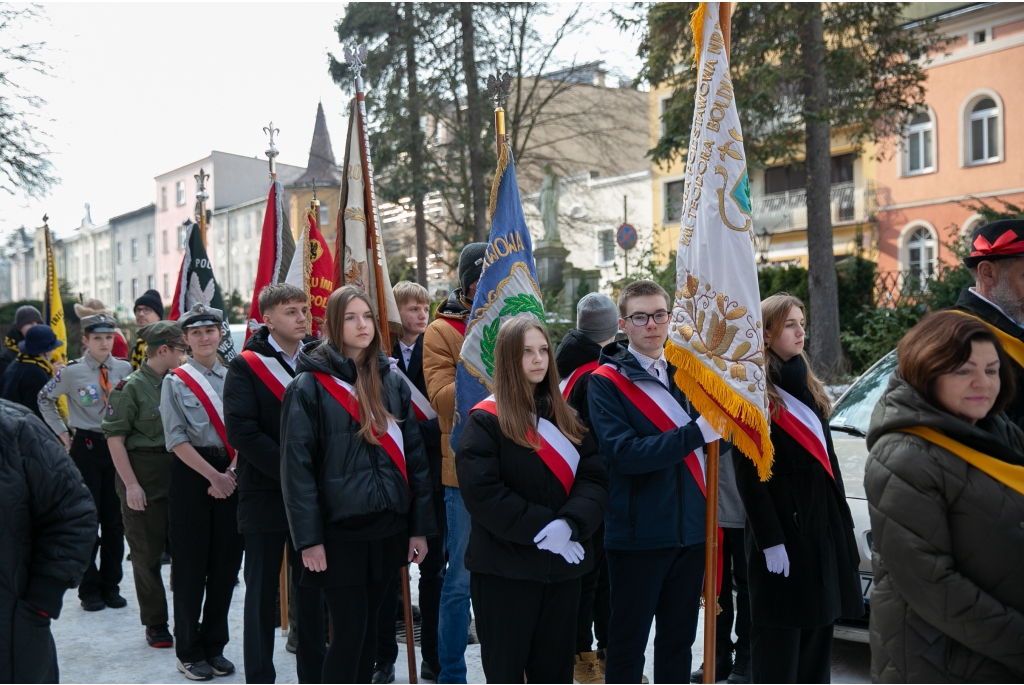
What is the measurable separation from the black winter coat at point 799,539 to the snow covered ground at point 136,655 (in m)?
1.12

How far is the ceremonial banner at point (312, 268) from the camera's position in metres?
6.86

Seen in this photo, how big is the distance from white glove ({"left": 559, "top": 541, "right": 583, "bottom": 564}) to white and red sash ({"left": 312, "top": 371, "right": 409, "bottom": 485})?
3.21 feet

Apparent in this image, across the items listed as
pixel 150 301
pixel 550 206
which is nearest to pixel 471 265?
pixel 150 301

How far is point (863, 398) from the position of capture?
6156mm

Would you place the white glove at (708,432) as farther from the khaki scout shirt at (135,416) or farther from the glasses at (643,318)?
the khaki scout shirt at (135,416)

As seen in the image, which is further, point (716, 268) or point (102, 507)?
point (102, 507)

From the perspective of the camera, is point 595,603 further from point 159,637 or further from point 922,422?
Answer: point 922,422

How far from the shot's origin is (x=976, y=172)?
2748cm

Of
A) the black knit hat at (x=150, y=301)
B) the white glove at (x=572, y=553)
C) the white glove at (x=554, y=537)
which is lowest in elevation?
the white glove at (x=572, y=553)

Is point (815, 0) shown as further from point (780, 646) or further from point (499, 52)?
point (780, 646)

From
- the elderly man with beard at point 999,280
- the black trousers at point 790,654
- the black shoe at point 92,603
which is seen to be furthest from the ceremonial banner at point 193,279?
the elderly man with beard at point 999,280

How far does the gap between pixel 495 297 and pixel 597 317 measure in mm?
695

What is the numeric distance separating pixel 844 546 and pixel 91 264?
76734 mm

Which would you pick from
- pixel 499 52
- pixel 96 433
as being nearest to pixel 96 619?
pixel 96 433
